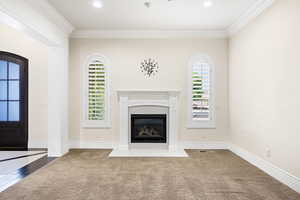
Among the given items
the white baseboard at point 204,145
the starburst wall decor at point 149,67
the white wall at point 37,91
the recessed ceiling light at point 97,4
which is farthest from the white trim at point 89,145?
the recessed ceiling light at point 97,4

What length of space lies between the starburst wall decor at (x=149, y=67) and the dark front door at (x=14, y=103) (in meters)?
2.99

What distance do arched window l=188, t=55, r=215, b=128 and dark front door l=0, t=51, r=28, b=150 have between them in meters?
4.19

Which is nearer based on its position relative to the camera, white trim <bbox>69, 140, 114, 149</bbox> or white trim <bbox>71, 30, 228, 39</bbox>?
white trim <bbox>71, 30, 228, 39</bbox>

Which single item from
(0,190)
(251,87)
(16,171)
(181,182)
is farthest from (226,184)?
(16,171)

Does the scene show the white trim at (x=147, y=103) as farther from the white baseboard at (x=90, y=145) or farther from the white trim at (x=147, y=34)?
the white trim at (x=147, y=34)

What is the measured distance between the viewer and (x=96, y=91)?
218 inches

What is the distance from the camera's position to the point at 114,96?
18.2 ft

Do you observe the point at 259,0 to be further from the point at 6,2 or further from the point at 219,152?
the point at 6,2

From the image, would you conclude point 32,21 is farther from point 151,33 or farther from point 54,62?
point 151,33

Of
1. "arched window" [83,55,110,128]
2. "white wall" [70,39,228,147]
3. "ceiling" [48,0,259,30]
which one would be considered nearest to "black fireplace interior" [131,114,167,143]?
"white wall" [70,39,228,147]

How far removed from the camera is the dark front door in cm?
557

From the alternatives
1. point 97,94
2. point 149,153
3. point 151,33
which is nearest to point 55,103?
point 97,94

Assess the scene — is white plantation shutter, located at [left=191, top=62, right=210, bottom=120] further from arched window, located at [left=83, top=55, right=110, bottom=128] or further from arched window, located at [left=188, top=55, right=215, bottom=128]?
arched window, located at [left=83, top=55, right=110, bottom=128]

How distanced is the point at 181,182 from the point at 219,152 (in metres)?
2.23
